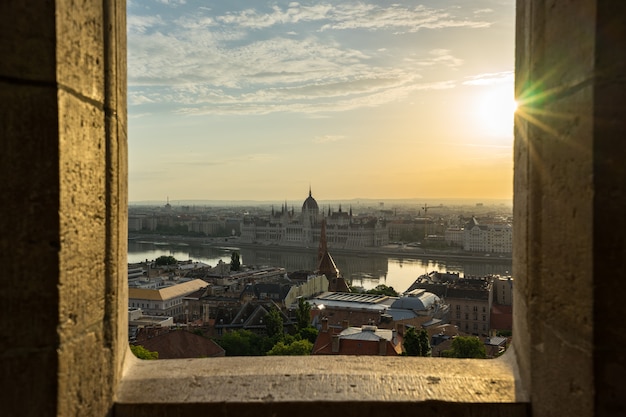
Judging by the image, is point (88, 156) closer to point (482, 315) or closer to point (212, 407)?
point (212, 407)

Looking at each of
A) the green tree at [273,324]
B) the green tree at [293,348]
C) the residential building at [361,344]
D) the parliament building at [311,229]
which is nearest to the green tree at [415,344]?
the residential building at [361,344]

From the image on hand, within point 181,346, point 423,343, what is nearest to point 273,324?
point 181,346

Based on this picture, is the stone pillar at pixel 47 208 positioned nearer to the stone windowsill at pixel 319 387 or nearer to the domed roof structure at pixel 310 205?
the stone windowsill at pixel 319 387

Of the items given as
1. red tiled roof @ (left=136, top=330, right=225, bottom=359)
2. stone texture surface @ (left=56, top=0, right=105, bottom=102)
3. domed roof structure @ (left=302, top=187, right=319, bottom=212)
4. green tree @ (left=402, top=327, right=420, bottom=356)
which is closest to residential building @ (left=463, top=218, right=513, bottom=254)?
domed roof structure @ (left=302, top=187, right=319, bottom=212)

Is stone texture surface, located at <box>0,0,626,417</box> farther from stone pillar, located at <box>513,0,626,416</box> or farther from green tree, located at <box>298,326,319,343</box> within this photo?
green tree, located at <box>298,326,319,343</box>

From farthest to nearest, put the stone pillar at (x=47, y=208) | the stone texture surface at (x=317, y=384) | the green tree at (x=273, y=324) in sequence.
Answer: the green tree at (x=273, y=324) < the stone texture surface at (x=317, y=384) < the stone pillar at (x=47, y=208)

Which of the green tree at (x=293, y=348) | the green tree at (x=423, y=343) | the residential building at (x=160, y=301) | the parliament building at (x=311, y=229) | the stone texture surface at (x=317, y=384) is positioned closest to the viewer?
the stone texture surface at (x=317, y=384)

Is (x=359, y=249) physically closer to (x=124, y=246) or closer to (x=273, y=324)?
(x=273, y=324)

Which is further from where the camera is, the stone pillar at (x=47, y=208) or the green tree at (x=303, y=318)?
the green tree at (x=303, y=318)
